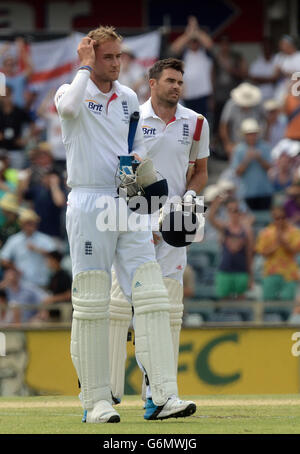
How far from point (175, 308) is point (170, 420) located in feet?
4.20

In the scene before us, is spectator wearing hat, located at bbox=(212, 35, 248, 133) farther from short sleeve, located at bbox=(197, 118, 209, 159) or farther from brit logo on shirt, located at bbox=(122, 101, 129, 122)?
brit logo on shirt, located at bbox=(122, 101, 129, 122)

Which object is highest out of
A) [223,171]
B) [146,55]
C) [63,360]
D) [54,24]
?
[54,24]

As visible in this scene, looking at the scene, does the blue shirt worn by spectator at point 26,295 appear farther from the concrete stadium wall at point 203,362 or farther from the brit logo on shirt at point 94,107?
the brit logo on shirt at point 94,107

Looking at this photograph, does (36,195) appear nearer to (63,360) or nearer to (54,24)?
(63,360)

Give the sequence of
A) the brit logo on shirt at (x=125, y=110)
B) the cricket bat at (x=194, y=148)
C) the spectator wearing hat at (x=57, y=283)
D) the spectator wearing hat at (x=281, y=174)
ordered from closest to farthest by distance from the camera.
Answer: the brit logo on shirt at (x=125, y=110), the cricket bat at (x=194, y=148), the spectator wearing hat at (x=57, y=283), the spectator wearing hat at (x=281, y=174)

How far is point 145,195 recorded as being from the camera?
7.35m

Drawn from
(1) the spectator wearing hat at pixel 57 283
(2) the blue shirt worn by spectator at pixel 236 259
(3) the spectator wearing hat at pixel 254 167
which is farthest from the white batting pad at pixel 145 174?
(3) the spectator wearing hat at pixel 254 167

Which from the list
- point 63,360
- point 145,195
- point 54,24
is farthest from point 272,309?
point 54,24

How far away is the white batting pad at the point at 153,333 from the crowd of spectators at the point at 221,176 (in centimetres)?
582

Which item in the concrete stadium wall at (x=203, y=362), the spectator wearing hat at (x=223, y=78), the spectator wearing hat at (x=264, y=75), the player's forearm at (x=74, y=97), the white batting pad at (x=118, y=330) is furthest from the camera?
Answer: the spectator wearing hat at (x=264, y=75)

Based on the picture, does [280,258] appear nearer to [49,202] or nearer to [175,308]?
[49,202]

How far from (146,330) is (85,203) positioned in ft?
3.01

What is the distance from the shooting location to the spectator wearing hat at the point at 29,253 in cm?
1398

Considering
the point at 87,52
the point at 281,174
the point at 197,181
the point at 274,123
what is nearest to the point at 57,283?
the point at 281,174
